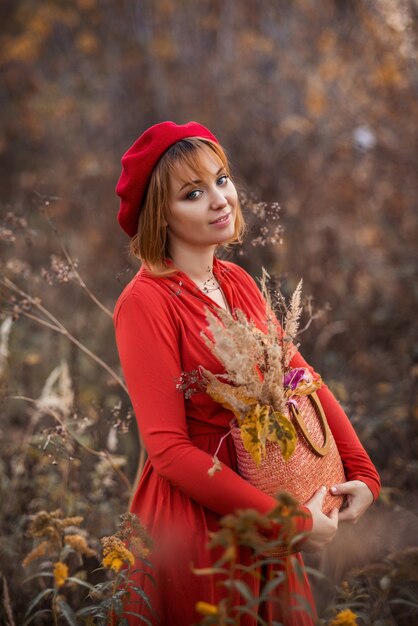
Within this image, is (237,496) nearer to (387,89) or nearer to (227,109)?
(387,89)

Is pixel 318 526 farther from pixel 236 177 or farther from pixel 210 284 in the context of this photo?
pixel 236 177

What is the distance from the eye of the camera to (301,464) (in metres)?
1.91

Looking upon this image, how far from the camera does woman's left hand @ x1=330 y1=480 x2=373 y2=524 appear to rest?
2.04m

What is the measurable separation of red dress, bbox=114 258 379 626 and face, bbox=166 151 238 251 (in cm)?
15

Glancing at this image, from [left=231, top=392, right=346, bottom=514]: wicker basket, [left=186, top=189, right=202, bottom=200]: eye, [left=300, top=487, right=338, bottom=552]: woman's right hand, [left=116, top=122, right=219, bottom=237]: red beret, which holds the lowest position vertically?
[left=300, top=487, right=338, bottom=552]: woman's right hand

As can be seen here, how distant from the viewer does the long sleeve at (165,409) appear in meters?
1.86

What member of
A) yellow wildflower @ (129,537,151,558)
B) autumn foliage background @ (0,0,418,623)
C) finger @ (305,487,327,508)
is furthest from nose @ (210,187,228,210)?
yellow wildflower @ (129,537,151,558)

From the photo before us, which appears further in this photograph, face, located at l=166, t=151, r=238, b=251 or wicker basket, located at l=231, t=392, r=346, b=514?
face, located at l=166, t=151, r=238, b=251

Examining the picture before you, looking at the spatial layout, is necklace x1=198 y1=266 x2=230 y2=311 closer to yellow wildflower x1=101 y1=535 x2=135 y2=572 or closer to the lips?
the lips

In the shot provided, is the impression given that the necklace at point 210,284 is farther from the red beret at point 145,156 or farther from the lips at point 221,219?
the red beret at point 145,156

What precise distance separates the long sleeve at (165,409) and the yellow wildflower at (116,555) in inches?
8.8

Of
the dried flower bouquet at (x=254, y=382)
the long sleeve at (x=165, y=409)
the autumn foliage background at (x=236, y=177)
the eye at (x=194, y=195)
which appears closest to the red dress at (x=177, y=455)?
the long sleeve at (x=165, y=409)

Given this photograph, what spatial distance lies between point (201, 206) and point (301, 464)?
30.8 inches

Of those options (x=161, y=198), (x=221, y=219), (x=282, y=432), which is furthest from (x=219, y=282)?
(x=282, y=432)
